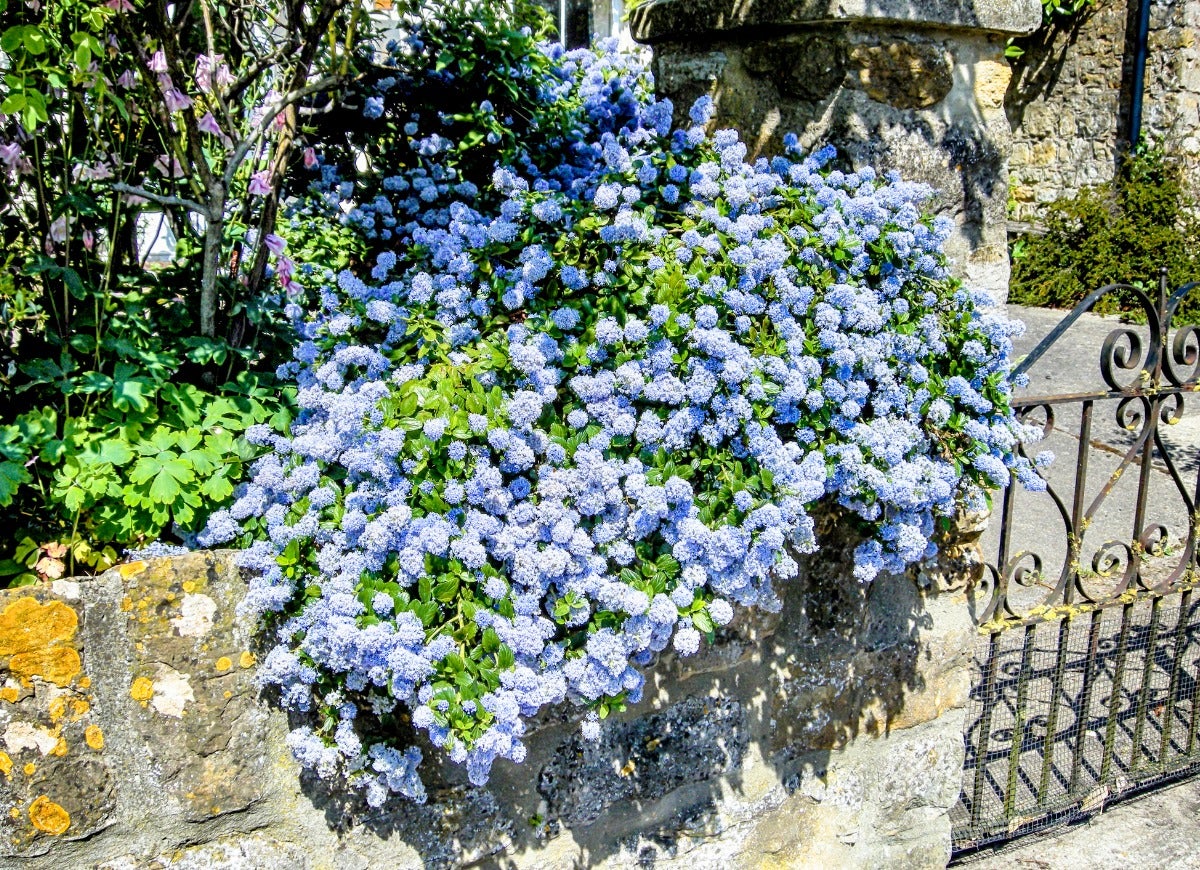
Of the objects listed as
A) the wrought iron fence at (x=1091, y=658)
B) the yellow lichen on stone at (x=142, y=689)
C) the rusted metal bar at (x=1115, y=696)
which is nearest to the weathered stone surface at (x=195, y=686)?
the yellow lichen on stone at (x=142, y=689)

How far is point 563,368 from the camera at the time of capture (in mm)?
1750

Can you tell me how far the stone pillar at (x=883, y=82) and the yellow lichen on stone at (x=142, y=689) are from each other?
5.36 feet

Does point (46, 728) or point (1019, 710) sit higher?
point (46, 728)

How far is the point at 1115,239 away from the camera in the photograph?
31.4 feet

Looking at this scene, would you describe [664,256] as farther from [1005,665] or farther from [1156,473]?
[1156,473]

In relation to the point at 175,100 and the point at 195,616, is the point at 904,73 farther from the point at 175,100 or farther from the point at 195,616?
the point at 195,616

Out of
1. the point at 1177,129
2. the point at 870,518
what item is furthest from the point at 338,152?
the point at 1177,129

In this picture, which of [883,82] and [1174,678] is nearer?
[883,82]

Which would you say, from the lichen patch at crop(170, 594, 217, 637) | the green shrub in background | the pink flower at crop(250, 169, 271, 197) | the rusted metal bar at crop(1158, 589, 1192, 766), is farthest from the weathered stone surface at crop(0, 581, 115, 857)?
the green shrub in background

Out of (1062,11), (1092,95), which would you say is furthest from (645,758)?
(1092,95)

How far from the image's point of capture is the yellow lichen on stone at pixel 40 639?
1453 mm

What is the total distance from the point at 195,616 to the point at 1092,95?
38.0 feet

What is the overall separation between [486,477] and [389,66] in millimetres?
1351

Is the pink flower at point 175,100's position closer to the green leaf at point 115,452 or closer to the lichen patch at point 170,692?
the green leaf at point 115,452
